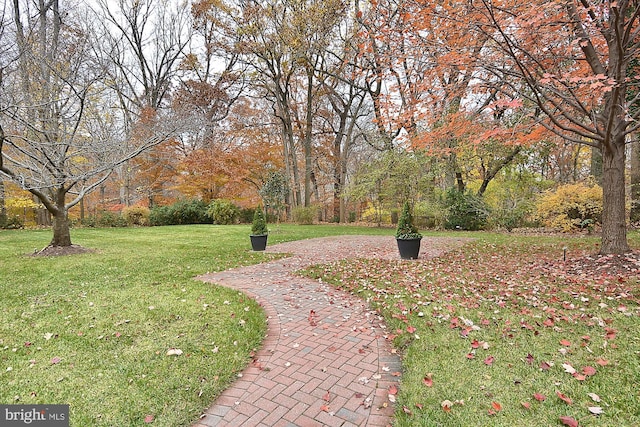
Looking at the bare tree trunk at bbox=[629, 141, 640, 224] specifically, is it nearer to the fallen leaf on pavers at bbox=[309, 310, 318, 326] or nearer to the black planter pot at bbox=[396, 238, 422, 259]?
the black planter pot at bbox=[396, 238, 422, 259]

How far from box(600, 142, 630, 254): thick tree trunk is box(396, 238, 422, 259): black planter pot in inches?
113

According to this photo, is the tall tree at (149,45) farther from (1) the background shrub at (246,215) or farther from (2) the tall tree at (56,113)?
(2) the tall tree at (56,113)

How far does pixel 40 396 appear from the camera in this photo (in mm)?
2168

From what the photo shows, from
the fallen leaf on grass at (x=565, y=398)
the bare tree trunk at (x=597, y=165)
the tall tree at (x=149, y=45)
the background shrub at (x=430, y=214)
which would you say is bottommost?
the fallen leaf on grass at (x=565, y=398)

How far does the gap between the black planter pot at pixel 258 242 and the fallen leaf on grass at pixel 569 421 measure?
265 inches

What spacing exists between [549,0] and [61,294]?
7.62 meters

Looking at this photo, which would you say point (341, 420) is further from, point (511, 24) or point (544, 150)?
point (544, 150)

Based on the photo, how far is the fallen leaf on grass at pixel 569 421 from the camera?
5.84 ft

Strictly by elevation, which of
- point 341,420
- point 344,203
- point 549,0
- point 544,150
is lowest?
point 341,420

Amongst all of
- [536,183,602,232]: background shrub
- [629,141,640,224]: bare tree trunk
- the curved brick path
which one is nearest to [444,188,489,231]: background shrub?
[536,183,602,232]: background shrub

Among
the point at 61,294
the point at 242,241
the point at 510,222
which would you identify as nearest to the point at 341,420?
the point at 61,294

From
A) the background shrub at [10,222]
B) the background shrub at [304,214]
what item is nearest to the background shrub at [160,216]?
the background shrub at [10,222]

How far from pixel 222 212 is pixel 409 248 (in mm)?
11920

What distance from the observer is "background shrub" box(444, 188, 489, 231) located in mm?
12734
